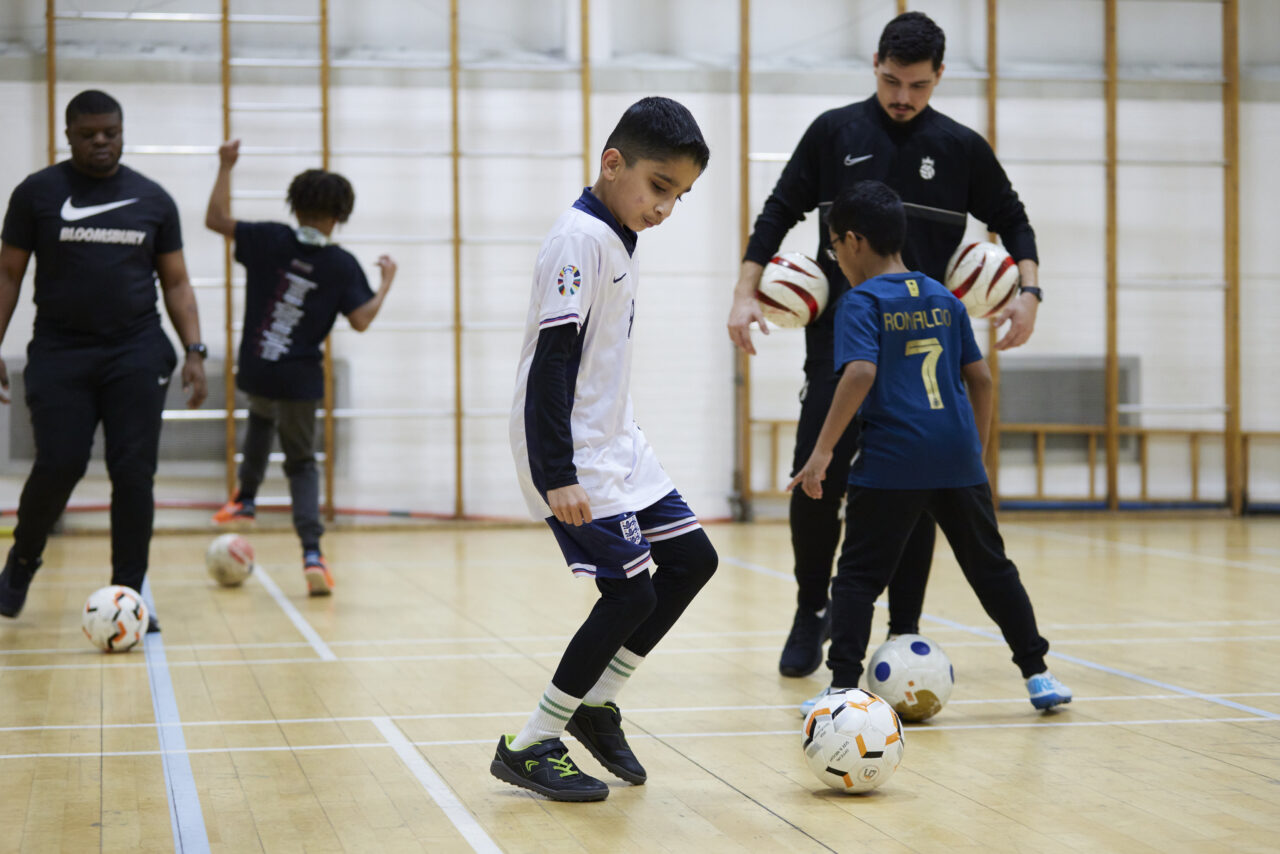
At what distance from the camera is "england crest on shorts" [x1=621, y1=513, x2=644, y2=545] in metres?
2.64

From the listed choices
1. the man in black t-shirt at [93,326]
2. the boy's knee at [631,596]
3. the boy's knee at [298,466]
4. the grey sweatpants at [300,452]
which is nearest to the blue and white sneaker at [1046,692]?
the boy's knee at [631,596]

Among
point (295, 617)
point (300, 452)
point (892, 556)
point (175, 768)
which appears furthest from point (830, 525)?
point (300, 452)

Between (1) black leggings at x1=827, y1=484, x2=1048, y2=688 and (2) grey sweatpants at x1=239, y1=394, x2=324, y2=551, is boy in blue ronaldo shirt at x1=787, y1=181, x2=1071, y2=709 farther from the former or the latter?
(2) grey sweatpants at x1=239, y1=394, x2=324, y2=551

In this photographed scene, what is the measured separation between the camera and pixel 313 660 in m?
4.30

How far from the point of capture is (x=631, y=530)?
8.70 feet

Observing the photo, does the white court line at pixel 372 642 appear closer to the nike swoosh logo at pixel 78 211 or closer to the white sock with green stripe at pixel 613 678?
the nike swoosh logo at pixel 78 211

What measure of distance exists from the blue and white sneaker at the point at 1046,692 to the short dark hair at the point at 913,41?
5.16ft

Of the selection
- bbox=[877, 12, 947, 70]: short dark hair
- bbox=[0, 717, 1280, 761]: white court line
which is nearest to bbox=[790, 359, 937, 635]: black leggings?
bbox=[0, 717, 1280, 761]: white court line

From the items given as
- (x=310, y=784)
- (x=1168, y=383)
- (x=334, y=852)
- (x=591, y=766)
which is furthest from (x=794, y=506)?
(x=1168, y=383)

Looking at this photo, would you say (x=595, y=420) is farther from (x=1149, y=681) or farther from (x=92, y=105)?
(x=92, y=105)

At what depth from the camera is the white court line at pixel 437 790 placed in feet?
7.88

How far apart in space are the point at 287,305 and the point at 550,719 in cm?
370

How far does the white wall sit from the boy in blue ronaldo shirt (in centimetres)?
619

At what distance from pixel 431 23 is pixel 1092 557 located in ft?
17.8
